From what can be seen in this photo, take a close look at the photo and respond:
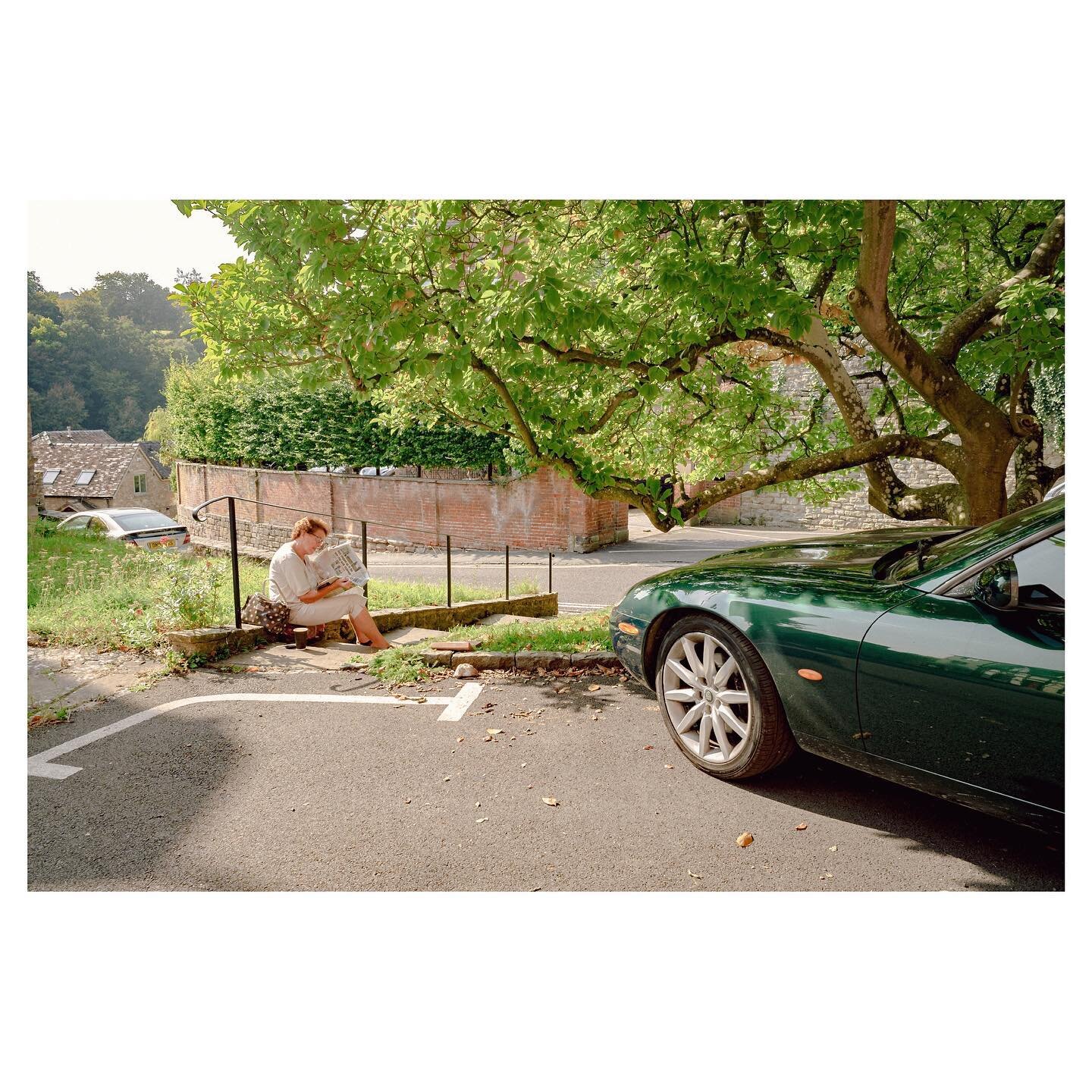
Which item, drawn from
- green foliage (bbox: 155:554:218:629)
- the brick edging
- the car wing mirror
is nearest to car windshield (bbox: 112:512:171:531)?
green foliage (bbox: 155:554:218:629)

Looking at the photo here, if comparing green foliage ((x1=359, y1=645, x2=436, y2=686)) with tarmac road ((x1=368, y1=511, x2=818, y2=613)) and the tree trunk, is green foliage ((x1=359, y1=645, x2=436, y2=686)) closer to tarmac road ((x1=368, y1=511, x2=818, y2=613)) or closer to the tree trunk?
the tree trunk

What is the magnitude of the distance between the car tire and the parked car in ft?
26.7

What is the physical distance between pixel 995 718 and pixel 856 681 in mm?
421

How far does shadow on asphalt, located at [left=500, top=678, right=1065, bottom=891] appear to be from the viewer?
7.35 ft

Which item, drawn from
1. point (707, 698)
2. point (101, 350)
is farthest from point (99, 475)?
point (707, 698)

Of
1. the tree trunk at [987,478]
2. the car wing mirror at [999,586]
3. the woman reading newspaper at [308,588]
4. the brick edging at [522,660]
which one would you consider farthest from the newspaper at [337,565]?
the tree trunk at [987,478]

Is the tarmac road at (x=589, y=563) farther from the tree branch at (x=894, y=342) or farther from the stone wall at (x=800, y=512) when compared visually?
the tree branch at (x=894, y=342)

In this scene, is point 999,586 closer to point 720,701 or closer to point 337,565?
point 720,701

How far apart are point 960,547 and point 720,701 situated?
105 cm

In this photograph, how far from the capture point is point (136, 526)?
10609 millimetres

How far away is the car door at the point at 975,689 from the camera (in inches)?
77.5

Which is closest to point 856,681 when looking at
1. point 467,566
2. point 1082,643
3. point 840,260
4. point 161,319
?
point 1082,643

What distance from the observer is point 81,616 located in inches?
206

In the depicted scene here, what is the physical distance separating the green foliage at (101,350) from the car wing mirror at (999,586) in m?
3.34
